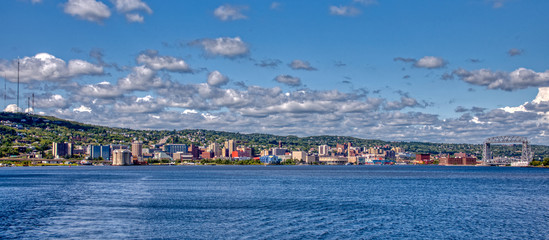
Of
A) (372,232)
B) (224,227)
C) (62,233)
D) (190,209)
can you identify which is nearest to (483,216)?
(372,232)

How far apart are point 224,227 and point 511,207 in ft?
118

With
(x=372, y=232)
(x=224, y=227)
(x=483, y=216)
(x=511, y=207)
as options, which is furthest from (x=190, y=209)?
(x=511, y=207)

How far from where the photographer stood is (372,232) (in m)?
41.5

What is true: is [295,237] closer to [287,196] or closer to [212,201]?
[212,201]

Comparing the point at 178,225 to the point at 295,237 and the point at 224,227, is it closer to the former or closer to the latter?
the point at 224,227

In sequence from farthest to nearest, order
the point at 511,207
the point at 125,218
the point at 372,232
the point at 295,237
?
the point at 511,207
the point at 125,218
the point at 372,232
the point at 295,237

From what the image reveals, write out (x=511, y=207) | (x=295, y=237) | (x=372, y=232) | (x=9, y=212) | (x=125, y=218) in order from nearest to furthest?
1. (x=295, y=237)
2. (x=372, y=232)
3. (x=125, y=218)
4. (x=9, y=212)
5. (x=511, y=207)

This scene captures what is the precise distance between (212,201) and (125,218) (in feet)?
56.2

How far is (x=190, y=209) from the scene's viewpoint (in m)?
54.8

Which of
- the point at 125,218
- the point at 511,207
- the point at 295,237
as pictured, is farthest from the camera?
the point at 511,207

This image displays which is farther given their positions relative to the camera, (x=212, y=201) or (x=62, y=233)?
(x=212, y=201)

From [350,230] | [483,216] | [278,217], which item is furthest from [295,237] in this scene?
[483,216]

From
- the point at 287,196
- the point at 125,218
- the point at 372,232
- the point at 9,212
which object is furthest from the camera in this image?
the point at 287,196

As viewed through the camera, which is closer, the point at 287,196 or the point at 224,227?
the point at 224,227
